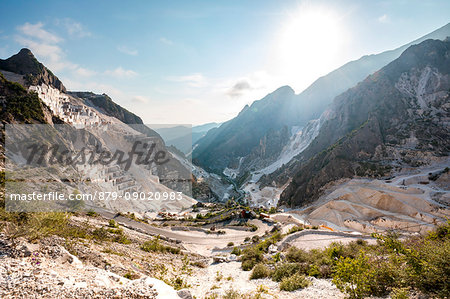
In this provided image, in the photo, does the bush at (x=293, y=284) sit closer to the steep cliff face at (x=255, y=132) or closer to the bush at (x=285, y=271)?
the bush at (x=285, y=271)

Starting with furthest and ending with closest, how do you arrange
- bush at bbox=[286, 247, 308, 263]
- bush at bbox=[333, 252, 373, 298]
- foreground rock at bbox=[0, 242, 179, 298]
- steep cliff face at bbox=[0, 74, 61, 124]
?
steep cliff face at bbox=[0, 74, 61, 124], bush at bbox=[286, 247, 308, 263], bush at bbox=[333, 252, 373, 298], foreground rock at bbox=[0, 242, 179, 298]

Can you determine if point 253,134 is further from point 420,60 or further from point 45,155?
point 45,155

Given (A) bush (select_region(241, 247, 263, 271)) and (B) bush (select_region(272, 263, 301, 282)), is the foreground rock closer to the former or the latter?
(B) bush (select_region(272, 263, 301, 282))

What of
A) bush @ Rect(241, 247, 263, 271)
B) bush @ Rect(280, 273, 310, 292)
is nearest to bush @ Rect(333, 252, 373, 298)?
bush @ Rect(280, 273, 310, 292)

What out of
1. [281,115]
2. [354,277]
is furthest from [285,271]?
[281,115]

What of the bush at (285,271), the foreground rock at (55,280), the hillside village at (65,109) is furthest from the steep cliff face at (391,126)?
the hillside village at (65,109)

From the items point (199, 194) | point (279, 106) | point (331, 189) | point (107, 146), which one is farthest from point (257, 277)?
point (279, 106)
